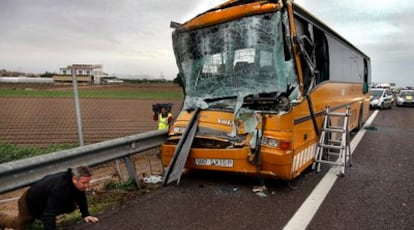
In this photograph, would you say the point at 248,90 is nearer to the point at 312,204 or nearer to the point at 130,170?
the point at 312,204

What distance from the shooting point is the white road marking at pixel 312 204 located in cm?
388

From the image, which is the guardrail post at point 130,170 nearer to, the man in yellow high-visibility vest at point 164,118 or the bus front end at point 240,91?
the bus front end at point 240,91

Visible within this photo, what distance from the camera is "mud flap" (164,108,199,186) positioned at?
5.41m

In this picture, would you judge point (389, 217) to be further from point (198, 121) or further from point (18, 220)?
point (18, 220)

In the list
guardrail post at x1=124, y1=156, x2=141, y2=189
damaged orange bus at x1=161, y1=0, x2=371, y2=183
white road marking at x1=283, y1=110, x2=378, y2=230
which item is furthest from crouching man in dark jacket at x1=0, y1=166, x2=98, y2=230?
white road marking at x1=283, y1=110, x2=378, y2=230

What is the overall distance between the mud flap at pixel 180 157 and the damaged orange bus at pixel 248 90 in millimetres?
17

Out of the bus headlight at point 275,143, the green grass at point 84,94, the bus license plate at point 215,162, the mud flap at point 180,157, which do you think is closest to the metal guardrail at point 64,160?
the mud flap at point 180,157

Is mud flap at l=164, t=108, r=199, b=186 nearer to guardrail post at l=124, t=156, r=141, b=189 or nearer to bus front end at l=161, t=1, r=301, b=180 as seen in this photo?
bus front end at l=161, t=1, r=301, b=180

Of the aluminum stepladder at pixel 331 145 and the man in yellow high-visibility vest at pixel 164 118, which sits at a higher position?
the man in yellow high-visibility vest at pixel 164 118

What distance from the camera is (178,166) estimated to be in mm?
5445

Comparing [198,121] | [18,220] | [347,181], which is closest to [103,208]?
[18,220]

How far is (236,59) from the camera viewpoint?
5.68 metres

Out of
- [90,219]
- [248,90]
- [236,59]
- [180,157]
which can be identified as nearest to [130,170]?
[180,157]

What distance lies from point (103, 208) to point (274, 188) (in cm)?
267
